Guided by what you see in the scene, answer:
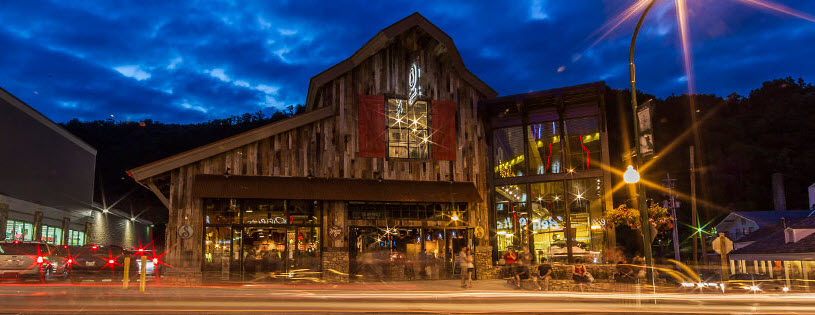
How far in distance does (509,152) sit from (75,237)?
3337cm

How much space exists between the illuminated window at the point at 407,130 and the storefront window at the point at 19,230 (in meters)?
20.7

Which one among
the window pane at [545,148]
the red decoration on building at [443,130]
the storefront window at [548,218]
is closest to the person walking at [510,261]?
the storefront window at [548,218]

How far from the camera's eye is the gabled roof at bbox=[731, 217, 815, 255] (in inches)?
1238

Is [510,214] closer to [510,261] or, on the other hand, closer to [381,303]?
[510,261]

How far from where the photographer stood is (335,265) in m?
23.7

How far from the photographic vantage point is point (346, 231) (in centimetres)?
2414

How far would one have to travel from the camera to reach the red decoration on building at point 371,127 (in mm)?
24969

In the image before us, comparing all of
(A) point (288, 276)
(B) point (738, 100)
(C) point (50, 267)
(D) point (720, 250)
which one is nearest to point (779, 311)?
(D) point (720, 250)

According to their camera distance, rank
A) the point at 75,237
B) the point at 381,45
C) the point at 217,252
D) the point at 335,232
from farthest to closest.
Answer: the point at 75,237 → the point at 381,45 → the point at 335,232 → the point at 217,252

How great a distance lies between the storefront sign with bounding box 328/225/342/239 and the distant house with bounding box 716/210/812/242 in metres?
49.4

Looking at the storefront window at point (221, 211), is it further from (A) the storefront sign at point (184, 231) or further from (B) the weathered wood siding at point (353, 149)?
(A) the storefront sign at point (184, 231)

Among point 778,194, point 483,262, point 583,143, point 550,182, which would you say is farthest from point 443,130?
point 778,194

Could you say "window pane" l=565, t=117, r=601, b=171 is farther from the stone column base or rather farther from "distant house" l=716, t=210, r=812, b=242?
"distant house" l=716, t=210, r=812, b=242

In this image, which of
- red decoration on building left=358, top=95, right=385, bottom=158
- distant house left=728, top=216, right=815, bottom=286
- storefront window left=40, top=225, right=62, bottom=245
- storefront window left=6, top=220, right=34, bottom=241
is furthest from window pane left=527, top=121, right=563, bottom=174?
storefront window left=40, top=225, right=62, bottom=245
